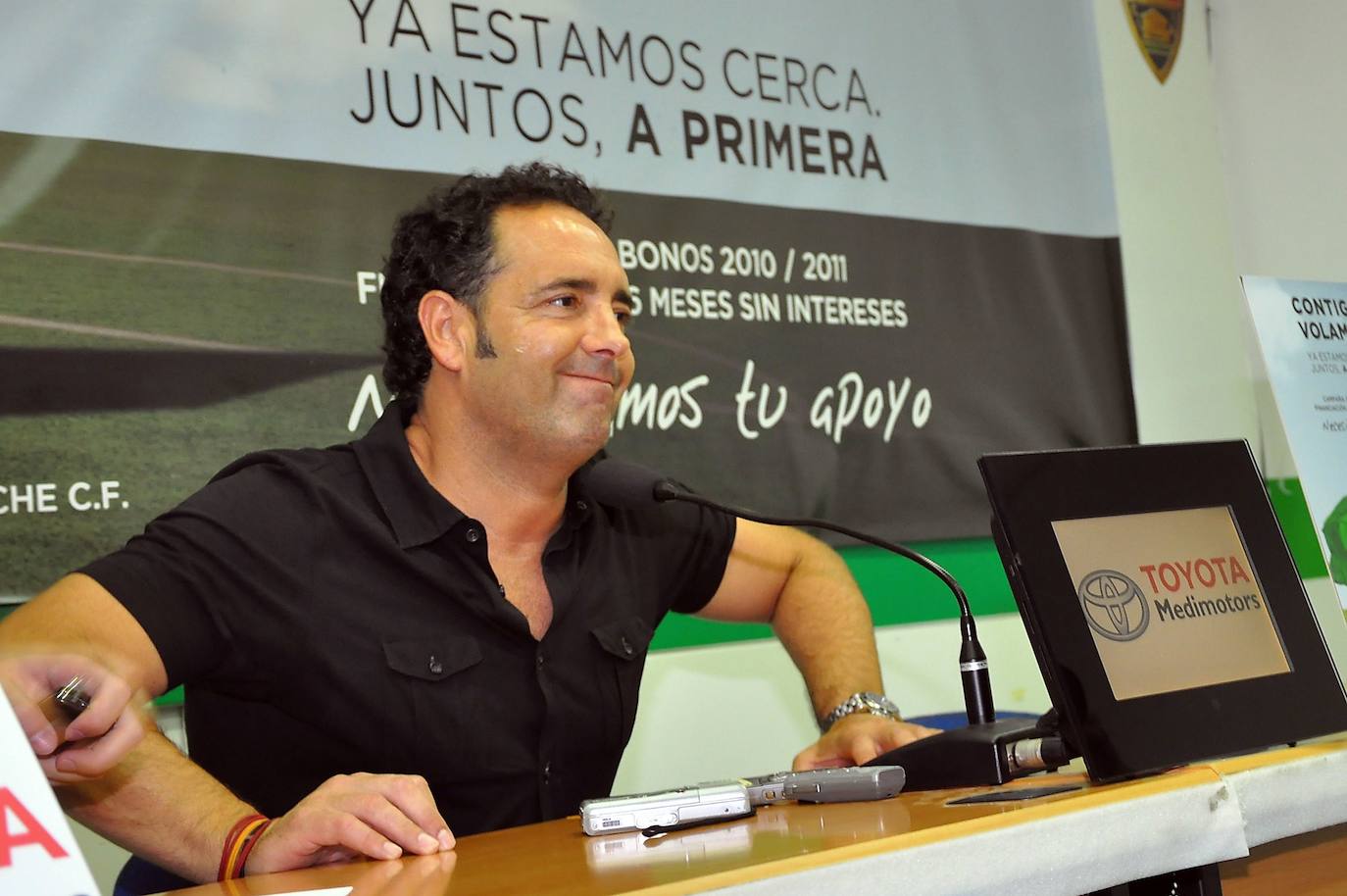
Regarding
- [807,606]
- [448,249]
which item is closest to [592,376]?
[448,249]

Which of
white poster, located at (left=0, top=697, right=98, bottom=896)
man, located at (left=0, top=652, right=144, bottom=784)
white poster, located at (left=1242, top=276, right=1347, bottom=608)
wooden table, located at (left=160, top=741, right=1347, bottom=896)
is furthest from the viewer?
white poster, located at (left=1242, top=276, right=1347, bottom=608)

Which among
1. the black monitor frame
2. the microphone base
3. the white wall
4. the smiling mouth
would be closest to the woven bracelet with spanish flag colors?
the microphone base

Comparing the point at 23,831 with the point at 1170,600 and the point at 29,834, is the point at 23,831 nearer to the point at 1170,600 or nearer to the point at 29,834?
the point at 29,834

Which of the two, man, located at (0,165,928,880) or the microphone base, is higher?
man, located at (0,165,928,880)

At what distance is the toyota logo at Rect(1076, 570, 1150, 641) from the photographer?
3.85 ft

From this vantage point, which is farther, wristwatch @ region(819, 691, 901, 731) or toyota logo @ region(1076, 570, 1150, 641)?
wristwatch @ region(819, 691, 901, 731)

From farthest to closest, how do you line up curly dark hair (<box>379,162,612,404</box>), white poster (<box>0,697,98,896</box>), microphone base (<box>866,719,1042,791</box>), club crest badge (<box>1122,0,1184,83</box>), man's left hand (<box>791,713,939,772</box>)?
club crest badge (<box>1122,0,1184,83</box>), curly dark hair (<box>379,162,612,404</box>), man's left hand (<box>791,713,939,772</box>), microphone base (<box>866,719,1042,791</box>), white poster (<box>0,697,98,896</box>)

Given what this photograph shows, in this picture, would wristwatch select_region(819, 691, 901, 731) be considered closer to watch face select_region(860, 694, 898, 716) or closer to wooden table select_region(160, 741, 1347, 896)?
watch face select_region(860, 694, 898, 716)

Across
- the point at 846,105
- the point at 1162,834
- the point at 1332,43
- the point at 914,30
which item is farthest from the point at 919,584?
the point at 1162,834

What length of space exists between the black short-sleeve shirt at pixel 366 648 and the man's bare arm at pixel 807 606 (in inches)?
12.4

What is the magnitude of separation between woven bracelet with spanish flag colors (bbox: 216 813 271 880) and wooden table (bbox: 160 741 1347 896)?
6.0 inches

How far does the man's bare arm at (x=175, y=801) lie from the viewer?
3.69ft

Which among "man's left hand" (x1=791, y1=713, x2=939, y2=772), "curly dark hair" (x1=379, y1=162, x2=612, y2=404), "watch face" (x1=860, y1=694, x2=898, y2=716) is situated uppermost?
"curly dark hair" (x1=379, y1=162, x2=612, y2=404)

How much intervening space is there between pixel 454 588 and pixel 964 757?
0.78 m
